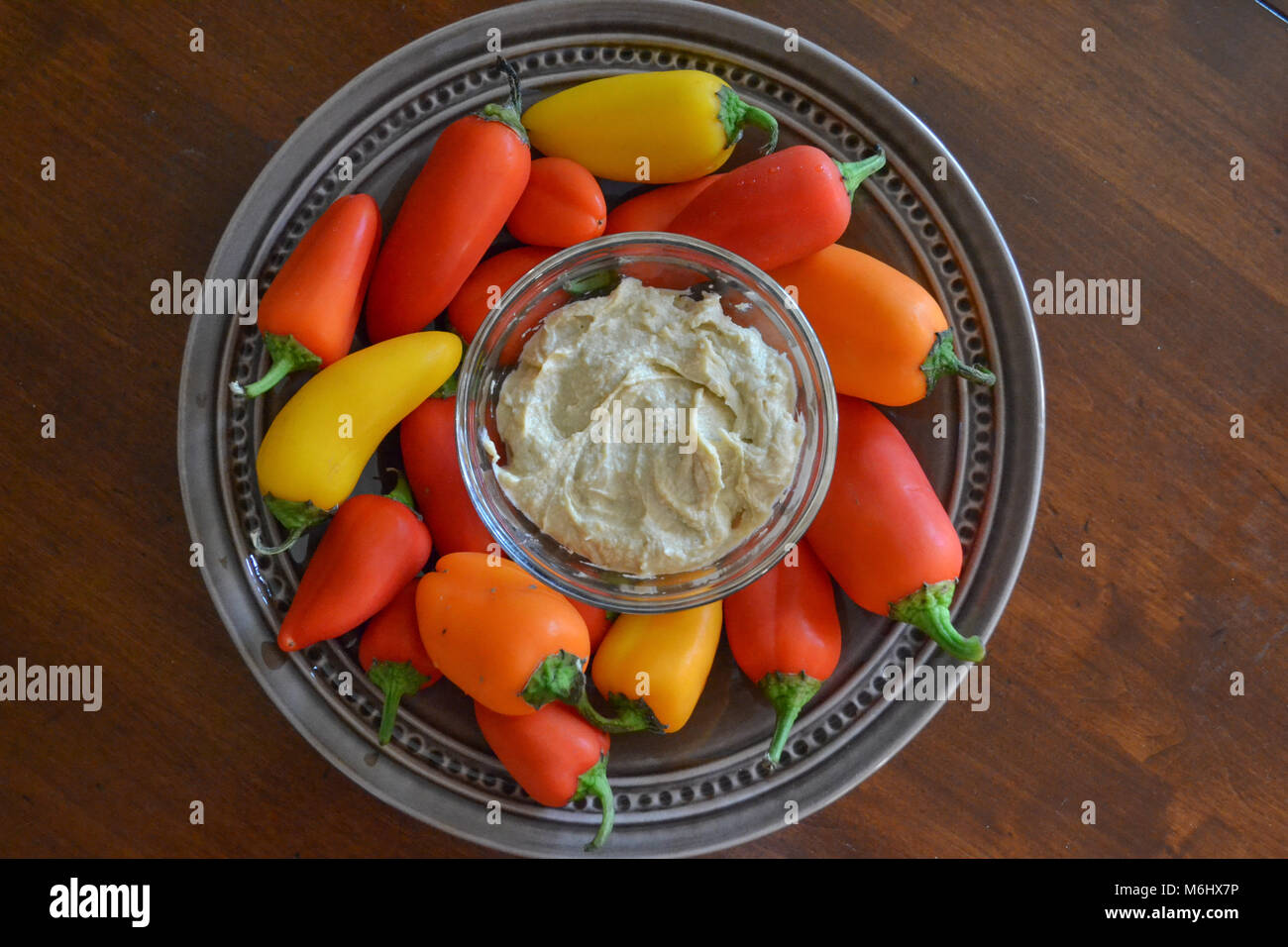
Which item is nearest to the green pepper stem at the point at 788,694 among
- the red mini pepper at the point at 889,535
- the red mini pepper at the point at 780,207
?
the red mini pepper at the point at 889,535

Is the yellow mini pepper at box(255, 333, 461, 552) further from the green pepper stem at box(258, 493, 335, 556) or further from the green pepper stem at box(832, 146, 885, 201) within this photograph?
the green pepper stem at box(832, 146, 885, 201)

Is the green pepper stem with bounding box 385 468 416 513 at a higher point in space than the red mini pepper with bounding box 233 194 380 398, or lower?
lower

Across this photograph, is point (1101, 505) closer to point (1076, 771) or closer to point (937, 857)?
point (1076, 771)

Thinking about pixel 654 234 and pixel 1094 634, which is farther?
pixel 1094 634

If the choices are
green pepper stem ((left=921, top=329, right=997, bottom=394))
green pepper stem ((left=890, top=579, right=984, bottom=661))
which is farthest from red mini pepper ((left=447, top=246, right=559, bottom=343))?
green pepper stem ((left=890, top=579, right=984, bottom=661))

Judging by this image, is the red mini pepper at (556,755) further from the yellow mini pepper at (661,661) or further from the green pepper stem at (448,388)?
the green pepper stem at (448,388)

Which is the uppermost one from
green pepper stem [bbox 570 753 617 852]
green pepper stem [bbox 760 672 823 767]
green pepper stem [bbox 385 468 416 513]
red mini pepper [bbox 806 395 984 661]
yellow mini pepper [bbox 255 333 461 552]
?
yellow mini pepper [bbox 255 333 461 552]
